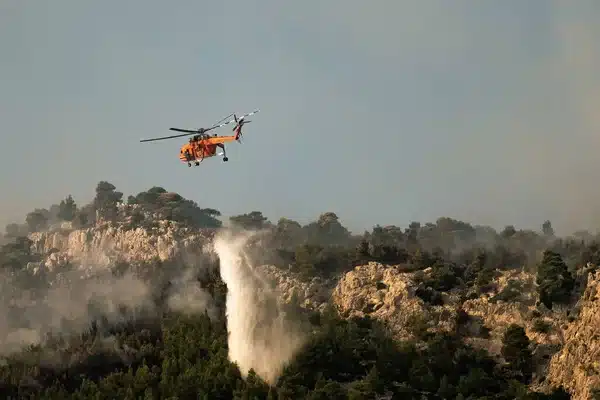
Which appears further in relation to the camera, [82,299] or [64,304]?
[64,304]

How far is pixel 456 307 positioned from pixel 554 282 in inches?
601

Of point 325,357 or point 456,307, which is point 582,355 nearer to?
point 456,307

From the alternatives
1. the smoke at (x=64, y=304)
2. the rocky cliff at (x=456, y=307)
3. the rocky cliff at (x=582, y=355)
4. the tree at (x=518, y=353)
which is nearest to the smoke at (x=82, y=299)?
the smoke at (x=64, y=304)

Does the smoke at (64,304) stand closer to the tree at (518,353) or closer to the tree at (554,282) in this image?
the tree at (518,353)

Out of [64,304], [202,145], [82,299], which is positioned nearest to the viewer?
[202,145]

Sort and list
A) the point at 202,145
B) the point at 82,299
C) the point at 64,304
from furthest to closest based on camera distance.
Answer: the point at 64,304 → the point at 82,299 → the point at 202,145

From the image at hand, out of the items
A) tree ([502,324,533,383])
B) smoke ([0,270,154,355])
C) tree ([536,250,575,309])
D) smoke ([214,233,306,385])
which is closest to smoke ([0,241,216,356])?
smoke ([0,270,154,355])

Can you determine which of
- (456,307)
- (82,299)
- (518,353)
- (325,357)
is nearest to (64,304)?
(82,299)

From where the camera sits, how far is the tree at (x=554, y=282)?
116 metres

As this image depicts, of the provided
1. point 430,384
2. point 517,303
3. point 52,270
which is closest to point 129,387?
point 430,384

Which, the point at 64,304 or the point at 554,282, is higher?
the point at 554,282

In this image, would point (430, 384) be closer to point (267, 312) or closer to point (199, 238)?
point (267, 312)

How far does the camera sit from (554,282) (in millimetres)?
117062

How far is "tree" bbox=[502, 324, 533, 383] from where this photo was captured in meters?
108
